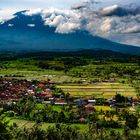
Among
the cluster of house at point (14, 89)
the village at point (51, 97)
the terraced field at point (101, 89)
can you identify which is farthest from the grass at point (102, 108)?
the cluster of house at point (14, 89)

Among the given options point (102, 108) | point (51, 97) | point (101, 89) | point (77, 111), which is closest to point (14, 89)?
point (51, 97)

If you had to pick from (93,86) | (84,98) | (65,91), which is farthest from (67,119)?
(93,86)

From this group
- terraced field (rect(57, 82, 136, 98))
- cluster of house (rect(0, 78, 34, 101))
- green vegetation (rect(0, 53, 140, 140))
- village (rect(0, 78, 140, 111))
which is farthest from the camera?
terraced field (rect(57, 82, 136, 98))

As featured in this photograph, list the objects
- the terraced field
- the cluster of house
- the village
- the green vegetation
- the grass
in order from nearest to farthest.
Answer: the green vegetation → the grass → the village → the cluster of house → the terraced field

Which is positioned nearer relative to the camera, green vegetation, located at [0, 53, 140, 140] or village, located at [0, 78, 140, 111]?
green vegetation, located at [0, 53, 140, 140]

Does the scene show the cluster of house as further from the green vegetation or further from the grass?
the grass

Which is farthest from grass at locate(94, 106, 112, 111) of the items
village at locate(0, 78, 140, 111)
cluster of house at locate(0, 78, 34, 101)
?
cluster of house at locate(0, 78, 34, 101)

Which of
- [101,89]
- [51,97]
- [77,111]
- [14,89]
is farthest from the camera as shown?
[101,89]

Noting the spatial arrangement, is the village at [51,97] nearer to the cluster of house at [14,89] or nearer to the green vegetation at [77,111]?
the cluster of house at [14,89]

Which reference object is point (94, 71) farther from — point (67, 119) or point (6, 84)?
point (67, 119)

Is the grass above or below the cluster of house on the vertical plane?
below

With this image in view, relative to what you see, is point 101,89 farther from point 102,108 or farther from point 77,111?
point 77,111
